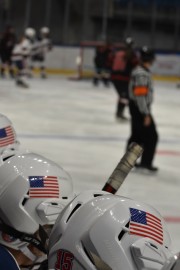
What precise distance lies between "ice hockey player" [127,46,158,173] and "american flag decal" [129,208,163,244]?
539cm

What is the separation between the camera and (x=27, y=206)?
2336 millimetres

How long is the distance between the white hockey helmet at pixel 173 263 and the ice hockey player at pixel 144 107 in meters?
5.60

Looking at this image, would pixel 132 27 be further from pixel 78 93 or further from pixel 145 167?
pixel 145 167

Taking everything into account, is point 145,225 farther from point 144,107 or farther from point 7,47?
point 7,47

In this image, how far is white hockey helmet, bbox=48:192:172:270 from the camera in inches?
68.2

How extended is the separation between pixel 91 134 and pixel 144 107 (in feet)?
8.94

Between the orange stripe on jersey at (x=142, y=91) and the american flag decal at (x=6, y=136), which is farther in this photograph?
the orange stripe on jersey at (x=142, y=91)

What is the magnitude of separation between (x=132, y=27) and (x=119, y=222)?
20997mm

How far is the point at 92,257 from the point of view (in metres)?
1.75

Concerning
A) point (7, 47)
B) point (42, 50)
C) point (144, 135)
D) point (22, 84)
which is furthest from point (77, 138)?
point (42, 50)

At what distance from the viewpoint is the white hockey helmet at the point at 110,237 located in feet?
5.68

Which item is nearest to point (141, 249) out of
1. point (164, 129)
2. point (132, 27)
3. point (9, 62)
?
point (164, 129)

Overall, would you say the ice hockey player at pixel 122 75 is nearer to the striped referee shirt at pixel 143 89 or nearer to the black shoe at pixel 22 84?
the striped referee shirt at pixel 143 89

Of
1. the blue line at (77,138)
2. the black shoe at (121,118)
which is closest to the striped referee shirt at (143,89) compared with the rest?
the blue line at (77,138)
